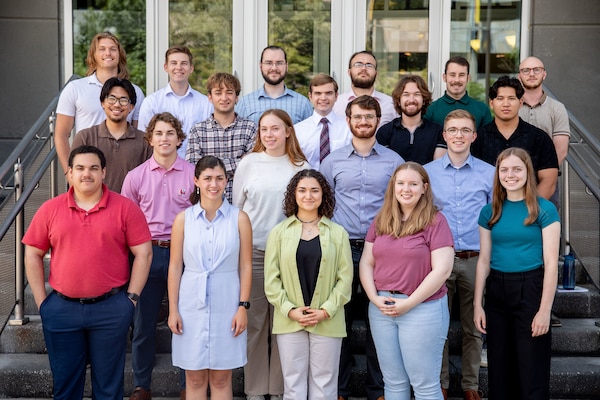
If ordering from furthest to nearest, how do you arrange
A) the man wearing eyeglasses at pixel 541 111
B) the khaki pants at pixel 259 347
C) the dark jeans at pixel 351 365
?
1. the man wearing eyeglasses at pixel 541 111
2. the khaki pants at pixel 259 347
3. the dark jeans at pixel 351 365

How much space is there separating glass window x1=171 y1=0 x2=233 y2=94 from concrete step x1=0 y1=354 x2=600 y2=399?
12.4ft

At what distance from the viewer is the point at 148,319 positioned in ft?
17.1

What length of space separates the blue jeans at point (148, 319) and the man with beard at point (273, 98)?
69.7 inches

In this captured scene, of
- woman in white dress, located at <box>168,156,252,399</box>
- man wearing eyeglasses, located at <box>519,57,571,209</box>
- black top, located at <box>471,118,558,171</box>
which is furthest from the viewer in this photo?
man wearing eyeglasses, located at <box>519,57,571,209</box>

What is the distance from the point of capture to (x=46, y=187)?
639 cm

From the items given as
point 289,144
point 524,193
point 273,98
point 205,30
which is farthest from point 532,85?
point 205,30

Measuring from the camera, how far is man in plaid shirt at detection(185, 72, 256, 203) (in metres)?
5.61

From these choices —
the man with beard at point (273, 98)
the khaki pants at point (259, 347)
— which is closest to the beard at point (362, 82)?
the man with beard at point (273, 98)

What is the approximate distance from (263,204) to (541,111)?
2473 millimetres

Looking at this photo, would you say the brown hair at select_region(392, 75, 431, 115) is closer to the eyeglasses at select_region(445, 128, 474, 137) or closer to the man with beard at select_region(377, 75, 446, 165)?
the man with beard at select_region(377, 75, 446, 165)

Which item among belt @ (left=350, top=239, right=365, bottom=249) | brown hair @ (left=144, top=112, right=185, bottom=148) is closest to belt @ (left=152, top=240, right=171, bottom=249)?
brown hair @ (left=144, top=112, right=185, bottom=148)

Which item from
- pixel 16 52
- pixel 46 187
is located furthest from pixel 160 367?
pixel 16 52

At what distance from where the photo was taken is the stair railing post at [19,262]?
19.2ft

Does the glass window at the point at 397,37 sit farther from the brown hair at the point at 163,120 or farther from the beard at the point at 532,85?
the brown hair at the point at 163,120
